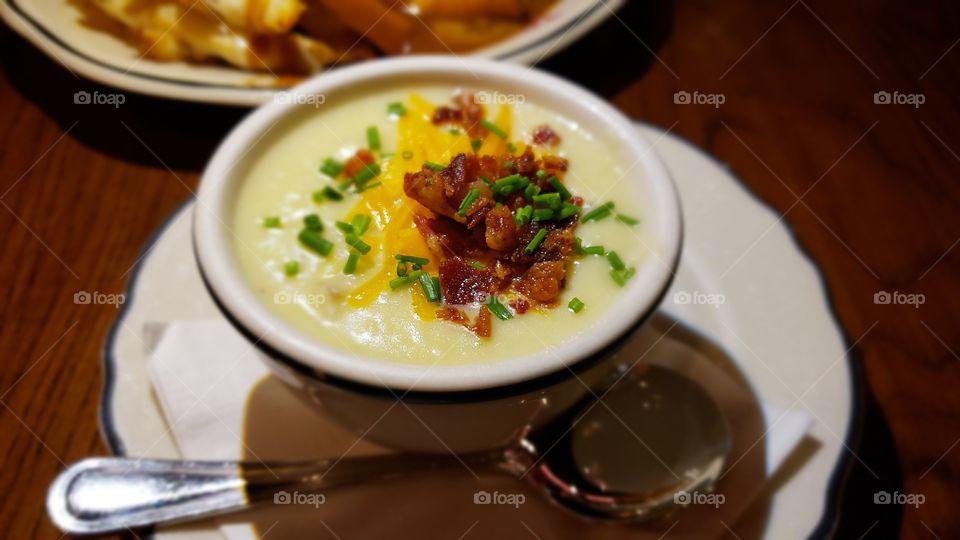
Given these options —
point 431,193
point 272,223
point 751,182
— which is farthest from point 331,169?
point 751,182

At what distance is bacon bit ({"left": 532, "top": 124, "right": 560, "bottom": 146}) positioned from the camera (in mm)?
1425

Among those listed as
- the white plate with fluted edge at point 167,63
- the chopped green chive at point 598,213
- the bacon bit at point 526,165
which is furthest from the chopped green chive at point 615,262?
the white plate with fluted edge at point 167,63

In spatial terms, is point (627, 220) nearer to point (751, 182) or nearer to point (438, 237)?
point (438, 237)

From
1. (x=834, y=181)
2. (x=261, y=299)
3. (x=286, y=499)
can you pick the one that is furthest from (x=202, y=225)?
(x=834, y=181)

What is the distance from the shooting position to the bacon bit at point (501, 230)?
1153mm

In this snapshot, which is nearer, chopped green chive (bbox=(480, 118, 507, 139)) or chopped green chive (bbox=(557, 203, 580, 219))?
chopped green chive (bbox=(557, 203, 580, 219))

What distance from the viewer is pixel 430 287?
1118 mm

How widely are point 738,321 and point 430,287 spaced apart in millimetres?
708

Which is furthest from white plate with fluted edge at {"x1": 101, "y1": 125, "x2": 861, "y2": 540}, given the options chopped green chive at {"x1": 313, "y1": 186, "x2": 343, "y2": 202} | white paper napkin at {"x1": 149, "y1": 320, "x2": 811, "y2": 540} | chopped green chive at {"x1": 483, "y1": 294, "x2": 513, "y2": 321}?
chopped green chive at {"x1": 483, "y1": 294, "x2": 513, "y2": 321}

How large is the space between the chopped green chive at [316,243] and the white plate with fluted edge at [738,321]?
42 centimetres

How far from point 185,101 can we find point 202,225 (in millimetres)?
894

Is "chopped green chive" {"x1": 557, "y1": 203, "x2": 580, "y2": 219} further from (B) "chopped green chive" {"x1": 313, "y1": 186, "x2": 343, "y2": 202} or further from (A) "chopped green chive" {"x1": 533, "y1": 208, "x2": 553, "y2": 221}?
(B) "chopped green chive" {"x1": 313, "y1": 186, "x2": 343, "y2": 202}

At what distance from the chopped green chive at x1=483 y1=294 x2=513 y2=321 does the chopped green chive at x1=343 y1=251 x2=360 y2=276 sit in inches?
9.0

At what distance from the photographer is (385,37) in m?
2.18
